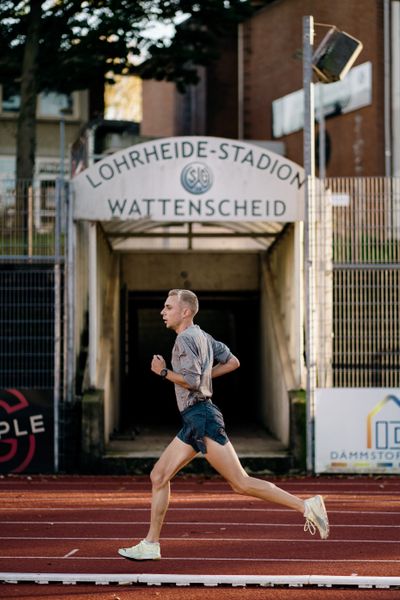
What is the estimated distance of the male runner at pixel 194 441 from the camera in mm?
10219

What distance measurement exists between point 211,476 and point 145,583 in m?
9.53

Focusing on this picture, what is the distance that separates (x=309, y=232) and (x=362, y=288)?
111 cm

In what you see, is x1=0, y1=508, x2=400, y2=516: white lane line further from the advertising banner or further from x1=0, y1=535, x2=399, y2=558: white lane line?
the advertising banner

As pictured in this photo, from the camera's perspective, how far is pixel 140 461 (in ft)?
63.5

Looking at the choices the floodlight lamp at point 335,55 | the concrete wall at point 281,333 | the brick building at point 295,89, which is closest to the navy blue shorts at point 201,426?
the floodlight lamp at point 335,55

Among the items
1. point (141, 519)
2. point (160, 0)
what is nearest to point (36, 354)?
point (141, 519)

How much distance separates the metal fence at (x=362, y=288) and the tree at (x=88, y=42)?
1130cm

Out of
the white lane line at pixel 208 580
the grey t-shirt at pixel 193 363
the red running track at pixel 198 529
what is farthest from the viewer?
the red running track at pixel 198 529

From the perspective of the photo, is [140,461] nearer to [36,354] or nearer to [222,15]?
[36,354]

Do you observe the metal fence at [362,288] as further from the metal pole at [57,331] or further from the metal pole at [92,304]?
the metal pole at [57,331]

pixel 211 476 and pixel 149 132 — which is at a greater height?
pixel 149 132

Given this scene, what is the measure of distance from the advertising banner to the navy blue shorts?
9046 mm


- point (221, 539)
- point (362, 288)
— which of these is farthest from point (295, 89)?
point (221, 539)

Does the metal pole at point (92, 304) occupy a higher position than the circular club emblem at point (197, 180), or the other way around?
the circular club emblem at point (197, 180)
